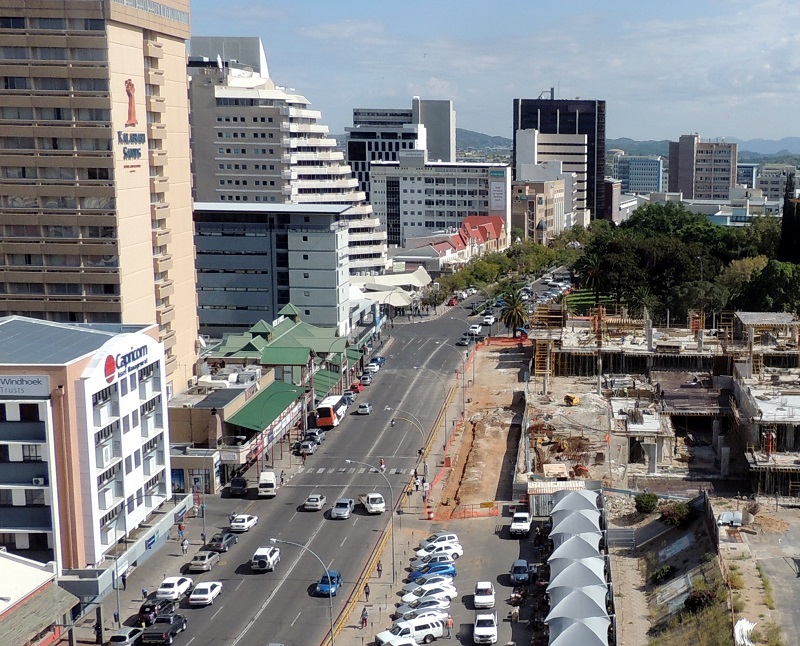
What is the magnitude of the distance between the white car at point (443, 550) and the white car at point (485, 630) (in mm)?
→ 7226

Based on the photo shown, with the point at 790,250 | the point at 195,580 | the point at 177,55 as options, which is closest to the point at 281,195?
the point at 177,55

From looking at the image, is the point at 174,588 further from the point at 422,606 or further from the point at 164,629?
the point at 422,606

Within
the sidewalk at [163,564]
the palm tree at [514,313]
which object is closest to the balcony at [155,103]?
→ the sidewalk at [163,564]

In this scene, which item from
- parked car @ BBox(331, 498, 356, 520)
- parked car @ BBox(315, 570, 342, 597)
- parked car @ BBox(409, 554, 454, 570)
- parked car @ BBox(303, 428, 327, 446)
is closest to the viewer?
parked car @ BBox(315, 570, 342, 597)

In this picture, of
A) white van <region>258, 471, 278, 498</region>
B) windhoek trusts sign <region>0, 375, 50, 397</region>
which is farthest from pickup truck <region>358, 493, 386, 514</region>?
windhoek trusts sign <region>0, 375, 50, 397</region>

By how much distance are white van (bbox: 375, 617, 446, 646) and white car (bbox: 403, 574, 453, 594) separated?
140 inches

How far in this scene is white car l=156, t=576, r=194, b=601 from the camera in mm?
41781

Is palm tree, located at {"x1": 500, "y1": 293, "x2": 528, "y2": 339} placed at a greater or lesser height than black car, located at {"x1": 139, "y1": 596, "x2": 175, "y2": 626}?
greater

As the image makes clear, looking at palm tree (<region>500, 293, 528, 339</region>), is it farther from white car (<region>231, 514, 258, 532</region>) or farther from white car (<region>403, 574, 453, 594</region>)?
white car (<region>403, 574, 453, 594</region>)

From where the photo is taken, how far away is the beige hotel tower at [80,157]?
182 feet

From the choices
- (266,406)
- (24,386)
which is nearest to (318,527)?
(266,406)

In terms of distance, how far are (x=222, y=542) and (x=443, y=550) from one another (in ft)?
33.3

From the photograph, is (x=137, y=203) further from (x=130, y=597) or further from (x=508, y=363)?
(x=508, y=363)

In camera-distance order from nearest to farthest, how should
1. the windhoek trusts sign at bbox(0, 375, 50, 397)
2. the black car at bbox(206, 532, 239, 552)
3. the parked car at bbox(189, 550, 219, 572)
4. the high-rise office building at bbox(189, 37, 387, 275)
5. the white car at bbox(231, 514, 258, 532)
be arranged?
the windhoek trusts sign at bbox(0, 375, 50, 397)
the parked car at bbox(189, 550, 219, 572)
the black car at bbox(206, 532, 239, 552)
the white car at bbox(231, 514, 258, 532)
the high-rise office building at bbox(189, 37, 387, 275)
